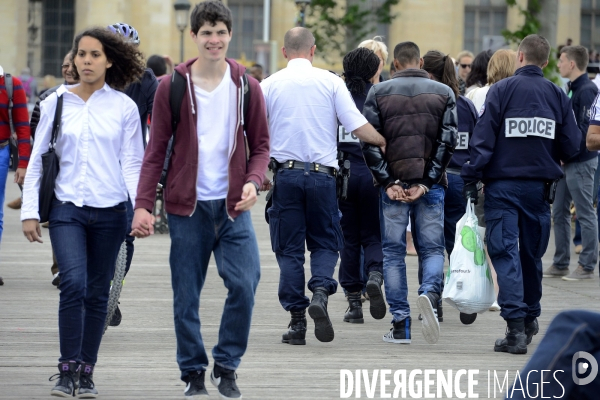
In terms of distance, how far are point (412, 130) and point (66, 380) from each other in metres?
2.98

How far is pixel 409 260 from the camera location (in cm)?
1303

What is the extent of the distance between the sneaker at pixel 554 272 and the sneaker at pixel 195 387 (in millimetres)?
6733

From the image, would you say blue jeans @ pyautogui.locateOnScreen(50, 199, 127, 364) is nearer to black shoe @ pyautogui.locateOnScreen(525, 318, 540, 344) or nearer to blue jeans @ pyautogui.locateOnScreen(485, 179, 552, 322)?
blue jeans @ pyautogui.locateOnScreen(485, 179, 552, 322)

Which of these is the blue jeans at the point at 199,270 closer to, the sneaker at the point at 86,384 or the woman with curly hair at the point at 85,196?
the woman with curly hair at the point at 85,196

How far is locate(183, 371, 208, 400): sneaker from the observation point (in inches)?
235

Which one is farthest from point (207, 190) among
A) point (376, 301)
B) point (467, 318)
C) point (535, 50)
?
point (467, 318)

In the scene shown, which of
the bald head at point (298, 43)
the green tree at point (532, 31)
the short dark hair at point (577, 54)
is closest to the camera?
the bald head at point (298, 43)

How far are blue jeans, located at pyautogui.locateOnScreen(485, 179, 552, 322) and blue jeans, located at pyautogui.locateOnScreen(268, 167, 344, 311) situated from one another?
1028 mm

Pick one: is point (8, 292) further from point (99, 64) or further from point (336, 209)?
point (99, 64)

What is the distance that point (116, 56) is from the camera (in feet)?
20.7

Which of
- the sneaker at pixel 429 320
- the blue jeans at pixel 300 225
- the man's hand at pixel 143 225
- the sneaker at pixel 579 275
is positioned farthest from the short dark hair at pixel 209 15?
the sneaker at pixel 579 275

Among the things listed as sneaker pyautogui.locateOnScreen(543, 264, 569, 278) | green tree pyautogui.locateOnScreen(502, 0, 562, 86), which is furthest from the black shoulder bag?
green tree pyautogui.locateOnScreen(502, 0, 562, 86)

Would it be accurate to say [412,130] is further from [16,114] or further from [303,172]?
[16,114]

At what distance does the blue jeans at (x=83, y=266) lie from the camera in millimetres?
6004
